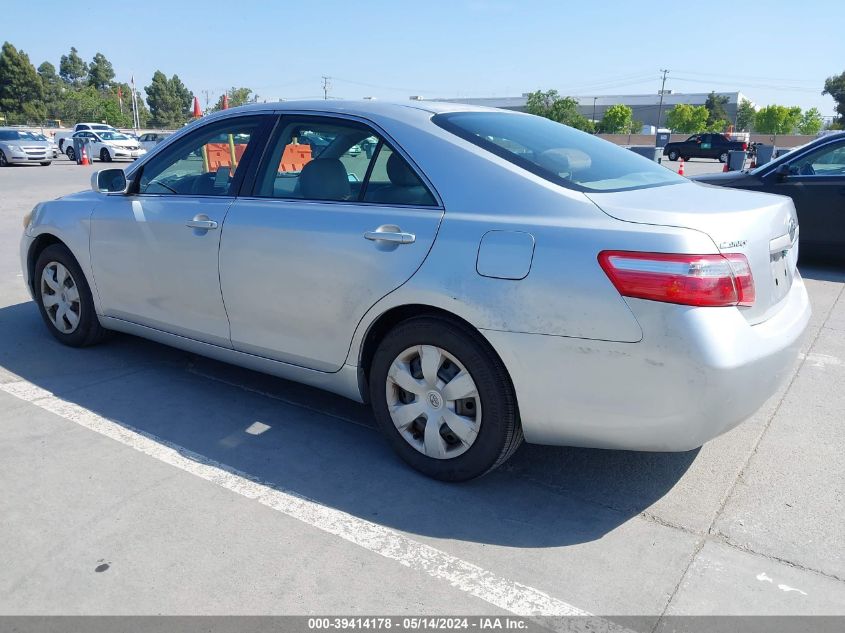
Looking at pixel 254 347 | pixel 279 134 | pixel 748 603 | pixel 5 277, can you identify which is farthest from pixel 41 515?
pixel 5 277

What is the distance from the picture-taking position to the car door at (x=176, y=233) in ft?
12.5

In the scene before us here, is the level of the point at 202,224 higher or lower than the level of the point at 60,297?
higher

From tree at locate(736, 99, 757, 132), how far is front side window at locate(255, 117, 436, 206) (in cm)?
12223

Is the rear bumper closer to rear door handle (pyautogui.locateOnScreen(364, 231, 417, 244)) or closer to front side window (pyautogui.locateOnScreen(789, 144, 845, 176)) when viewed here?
rear door handle (pyautogui.locateOnScreen(364, 231, 417, 244))

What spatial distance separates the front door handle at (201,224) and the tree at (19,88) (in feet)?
290

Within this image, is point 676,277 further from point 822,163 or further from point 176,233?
point 822,163

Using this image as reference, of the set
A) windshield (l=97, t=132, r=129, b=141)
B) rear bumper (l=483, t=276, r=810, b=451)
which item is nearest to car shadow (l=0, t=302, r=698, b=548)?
rear bumper (l=483, t=276, r=810, b=451)

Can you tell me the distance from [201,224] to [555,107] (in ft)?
277

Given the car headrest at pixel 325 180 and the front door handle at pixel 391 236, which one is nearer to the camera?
the front door handle at pixel 391 236

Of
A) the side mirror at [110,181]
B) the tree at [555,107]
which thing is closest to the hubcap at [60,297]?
the side mirror at [110,181]

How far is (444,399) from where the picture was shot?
3.01 meters

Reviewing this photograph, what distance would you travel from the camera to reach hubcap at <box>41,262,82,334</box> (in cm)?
475

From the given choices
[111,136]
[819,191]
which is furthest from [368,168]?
[111,136]

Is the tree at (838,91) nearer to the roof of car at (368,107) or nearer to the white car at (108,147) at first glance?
the white car at (108,147)
